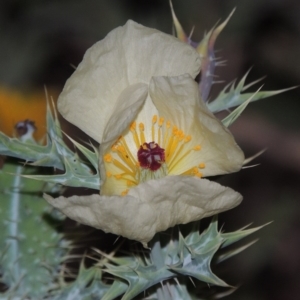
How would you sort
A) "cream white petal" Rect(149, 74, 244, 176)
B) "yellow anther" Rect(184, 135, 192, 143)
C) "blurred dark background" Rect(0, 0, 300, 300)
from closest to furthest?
"cream white petal" Rect(149, 74, 244, 176) → "yellow anther" Rect(184, 135, 192, 143) → "blurred dark background" Rect(0, 0, 300, 300)

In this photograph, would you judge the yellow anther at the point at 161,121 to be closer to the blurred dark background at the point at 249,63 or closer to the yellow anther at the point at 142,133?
the yellow anther at the point at 142,133

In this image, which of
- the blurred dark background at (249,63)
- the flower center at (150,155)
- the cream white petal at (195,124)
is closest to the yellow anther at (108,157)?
the flower center at (150,155)

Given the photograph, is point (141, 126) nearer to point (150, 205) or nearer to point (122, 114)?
point (122, 114)

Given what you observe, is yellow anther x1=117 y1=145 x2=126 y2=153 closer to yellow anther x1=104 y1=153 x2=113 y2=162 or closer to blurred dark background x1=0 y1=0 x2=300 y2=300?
yellow anther x1=104 y1=153 x2=113 y2=162

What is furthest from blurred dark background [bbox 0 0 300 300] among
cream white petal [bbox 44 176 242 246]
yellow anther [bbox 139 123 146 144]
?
cream white petal [bbox 44 176 242 246]

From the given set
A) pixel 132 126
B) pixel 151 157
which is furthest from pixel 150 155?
pixel 132 126

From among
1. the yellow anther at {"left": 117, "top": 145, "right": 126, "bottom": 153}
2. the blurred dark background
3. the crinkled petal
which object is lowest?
the blurred dark background
